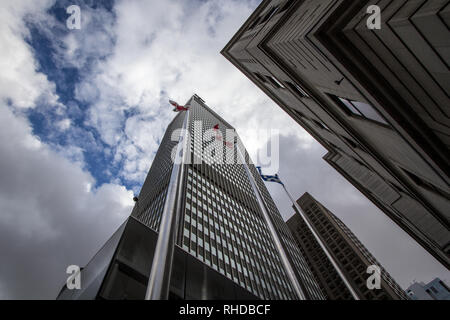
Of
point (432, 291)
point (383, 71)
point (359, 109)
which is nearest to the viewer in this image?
point (383, 71)

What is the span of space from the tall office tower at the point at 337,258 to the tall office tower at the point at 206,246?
24.7 m

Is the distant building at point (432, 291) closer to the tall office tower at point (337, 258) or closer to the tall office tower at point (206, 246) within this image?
the tall office tower at point (337, 258)

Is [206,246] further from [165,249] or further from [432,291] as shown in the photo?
[432,291]

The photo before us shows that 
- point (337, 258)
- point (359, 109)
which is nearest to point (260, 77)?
point (359, 109)

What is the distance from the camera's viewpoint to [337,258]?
94.1 metres

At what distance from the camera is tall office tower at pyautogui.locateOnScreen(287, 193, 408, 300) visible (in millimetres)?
83688

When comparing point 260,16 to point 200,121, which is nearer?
point 260,16

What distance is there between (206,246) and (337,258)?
69.1 m

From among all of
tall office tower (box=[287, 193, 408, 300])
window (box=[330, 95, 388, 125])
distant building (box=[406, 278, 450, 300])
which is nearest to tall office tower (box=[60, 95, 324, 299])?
window (box=[330, 95, 388, 125])

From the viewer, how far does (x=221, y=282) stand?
574 centimetres

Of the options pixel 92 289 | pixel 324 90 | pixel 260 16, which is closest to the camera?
pixel 92 289
